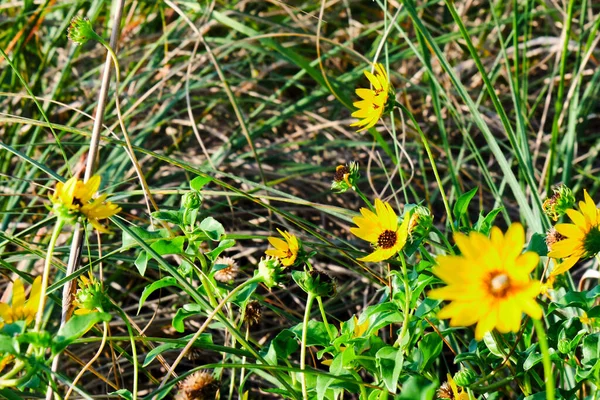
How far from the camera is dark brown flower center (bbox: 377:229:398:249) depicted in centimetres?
60

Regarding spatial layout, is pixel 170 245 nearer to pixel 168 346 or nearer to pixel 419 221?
pixel 168 346

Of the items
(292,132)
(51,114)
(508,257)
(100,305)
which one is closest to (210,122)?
(292,132)

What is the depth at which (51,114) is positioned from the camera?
1505mm

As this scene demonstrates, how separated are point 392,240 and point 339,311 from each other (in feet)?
2.34

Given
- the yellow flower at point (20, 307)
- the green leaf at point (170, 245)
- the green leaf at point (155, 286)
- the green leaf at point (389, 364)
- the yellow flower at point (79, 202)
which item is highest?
the yellow flower at point (79, 202)

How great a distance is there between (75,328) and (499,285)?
26 centimetres

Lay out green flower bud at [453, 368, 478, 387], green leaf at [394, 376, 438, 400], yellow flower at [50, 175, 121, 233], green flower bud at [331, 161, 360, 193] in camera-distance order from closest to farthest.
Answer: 1. green leaf at [394, 376, 438, 400]
2. yellow flower at [50, 175, 121, 233]
3. green flower bud at [453, 368, 478, 387]
4. green flower bud at [331, 161, 360, 193]

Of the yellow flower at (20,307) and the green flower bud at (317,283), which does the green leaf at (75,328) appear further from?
the green flower bud at (317,283)

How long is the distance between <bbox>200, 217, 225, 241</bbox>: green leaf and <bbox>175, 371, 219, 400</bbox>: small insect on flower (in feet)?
0.38

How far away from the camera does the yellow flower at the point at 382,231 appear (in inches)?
23.2

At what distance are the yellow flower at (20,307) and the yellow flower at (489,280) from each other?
272mm

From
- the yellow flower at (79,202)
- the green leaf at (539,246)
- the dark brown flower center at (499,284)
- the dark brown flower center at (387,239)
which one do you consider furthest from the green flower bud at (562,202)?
the yellow flower at (79,202)

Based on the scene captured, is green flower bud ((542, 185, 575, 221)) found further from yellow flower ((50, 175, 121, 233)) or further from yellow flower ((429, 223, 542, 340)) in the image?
yellow flower ((50, 175, 121, 233))

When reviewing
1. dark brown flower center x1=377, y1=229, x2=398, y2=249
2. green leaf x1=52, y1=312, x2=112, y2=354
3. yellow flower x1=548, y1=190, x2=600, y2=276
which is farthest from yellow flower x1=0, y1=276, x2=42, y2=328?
yellow flower x1=548, y1=190, x2=600, y2=276
